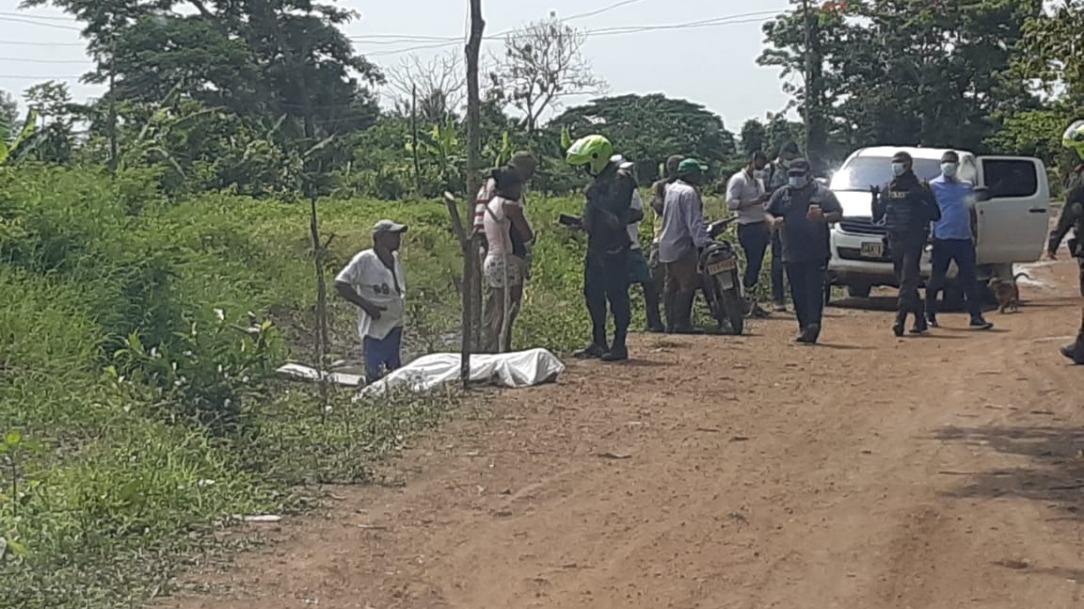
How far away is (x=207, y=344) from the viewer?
30.1ft

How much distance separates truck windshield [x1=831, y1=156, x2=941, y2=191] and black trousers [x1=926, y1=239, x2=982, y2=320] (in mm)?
2754

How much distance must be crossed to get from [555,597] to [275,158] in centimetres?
2132

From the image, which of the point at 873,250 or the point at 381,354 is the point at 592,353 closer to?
the point at 381,354

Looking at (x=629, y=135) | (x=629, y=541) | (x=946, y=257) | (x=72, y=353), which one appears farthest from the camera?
(x=629, y=135)

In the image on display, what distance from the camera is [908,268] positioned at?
46.6ft

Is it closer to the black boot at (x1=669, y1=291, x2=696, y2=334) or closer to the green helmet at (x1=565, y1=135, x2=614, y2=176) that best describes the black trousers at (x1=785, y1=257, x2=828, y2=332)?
the black boot at (x1=669, y1=291, x2=696, y2=334)

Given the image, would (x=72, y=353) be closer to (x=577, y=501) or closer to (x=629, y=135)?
(x=577, y=501)

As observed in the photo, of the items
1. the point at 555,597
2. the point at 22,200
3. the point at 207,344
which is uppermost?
the point at 22,200

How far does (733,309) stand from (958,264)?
278cm

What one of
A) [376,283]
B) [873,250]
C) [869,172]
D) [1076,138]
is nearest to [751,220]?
[873,250]

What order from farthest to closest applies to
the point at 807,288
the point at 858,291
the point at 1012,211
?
the point at 858,291 → the point at 1012,211 → the point at 807,288

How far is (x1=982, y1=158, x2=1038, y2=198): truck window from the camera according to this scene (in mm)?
18906

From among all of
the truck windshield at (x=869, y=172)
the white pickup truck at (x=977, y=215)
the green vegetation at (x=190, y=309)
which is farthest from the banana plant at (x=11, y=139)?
the truck windshield at (x=869, y=172)

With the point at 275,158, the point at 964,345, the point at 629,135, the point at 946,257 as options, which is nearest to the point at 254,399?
the point at 964,345
